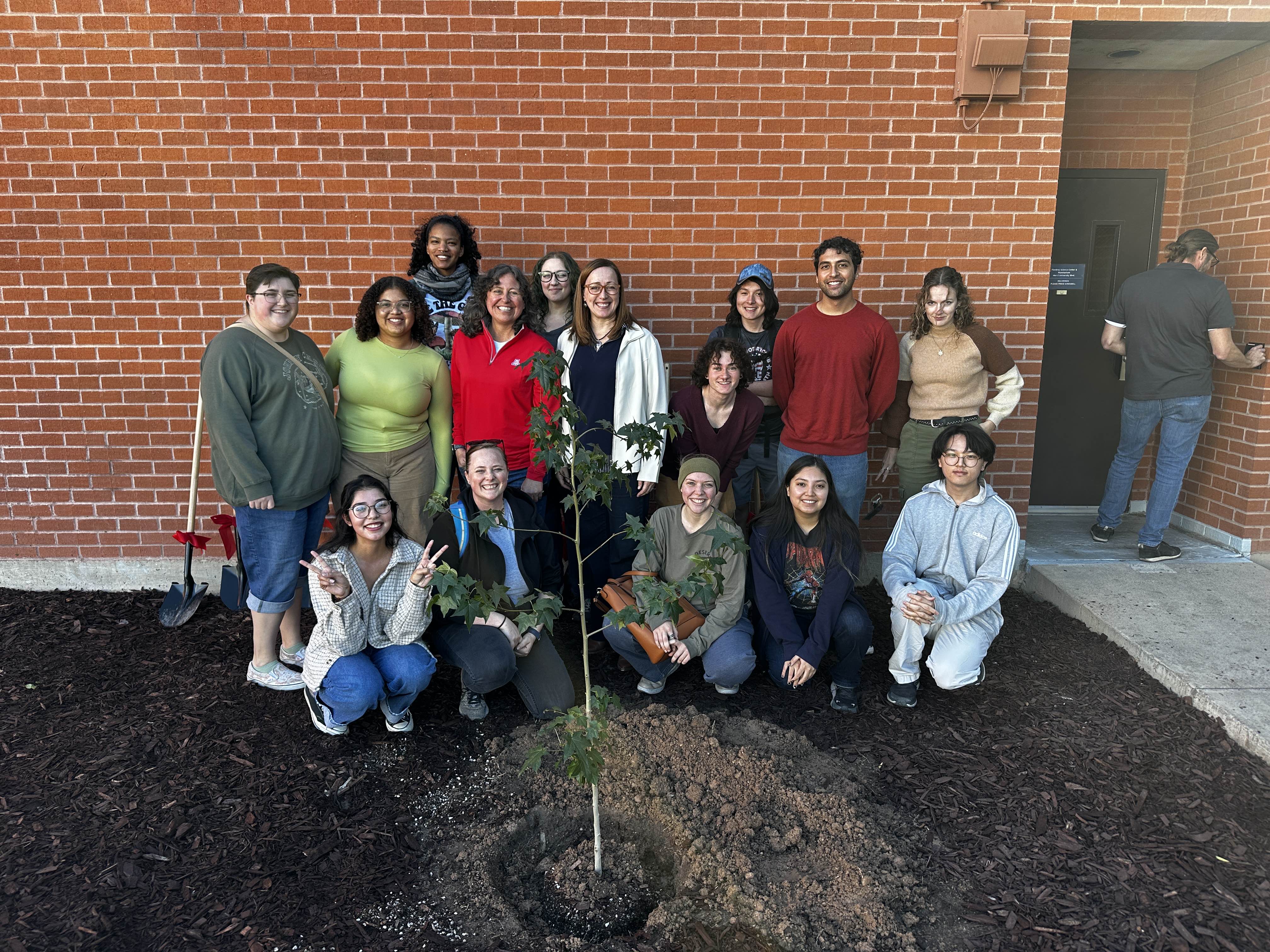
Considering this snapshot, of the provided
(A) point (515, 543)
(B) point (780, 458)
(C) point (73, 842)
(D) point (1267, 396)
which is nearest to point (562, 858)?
(A) point (515, 543)

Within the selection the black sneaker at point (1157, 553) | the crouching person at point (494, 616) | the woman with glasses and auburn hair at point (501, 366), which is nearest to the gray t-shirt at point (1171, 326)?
the black sneaker at point (1157, 553)

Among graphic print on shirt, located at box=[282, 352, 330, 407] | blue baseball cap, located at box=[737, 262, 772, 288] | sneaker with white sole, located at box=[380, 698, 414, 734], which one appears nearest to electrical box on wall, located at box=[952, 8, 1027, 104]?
blue baseball cap, located at box=[737, 262, 772, 288]

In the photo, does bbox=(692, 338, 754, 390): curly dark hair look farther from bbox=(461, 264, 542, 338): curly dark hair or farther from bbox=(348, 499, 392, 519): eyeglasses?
bbox=(348, 499, 392, 519): eyeglasses

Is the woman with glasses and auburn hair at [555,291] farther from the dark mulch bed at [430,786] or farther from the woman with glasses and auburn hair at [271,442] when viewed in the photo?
the dark mulch bed at [430,786]

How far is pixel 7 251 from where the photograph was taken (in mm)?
5090

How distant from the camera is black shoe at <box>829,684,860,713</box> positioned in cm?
404

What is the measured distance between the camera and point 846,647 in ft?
13.2

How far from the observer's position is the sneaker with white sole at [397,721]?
380cm

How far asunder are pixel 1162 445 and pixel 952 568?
2.37 metres

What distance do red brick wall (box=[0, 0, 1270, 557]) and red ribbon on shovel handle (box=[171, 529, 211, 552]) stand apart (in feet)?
2.20

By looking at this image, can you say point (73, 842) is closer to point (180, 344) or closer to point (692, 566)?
point (692, 566)

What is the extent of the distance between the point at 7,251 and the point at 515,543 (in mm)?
3775

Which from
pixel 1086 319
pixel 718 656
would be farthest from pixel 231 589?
pixel 1086 319

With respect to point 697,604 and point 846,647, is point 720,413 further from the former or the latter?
point 846,647
